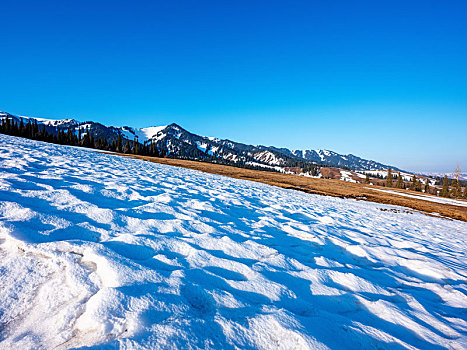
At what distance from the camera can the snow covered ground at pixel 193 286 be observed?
1.86 metres

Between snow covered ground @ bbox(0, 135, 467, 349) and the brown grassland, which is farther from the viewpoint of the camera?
the brown grassland

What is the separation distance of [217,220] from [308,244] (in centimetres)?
246

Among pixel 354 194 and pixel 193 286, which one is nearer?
pixel 193 286

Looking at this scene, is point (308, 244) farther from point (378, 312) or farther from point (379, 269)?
point (378, 312)

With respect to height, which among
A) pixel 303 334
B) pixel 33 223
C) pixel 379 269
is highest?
pixel 33 223

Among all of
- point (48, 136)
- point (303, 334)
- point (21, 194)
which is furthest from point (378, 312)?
point (48, 136)

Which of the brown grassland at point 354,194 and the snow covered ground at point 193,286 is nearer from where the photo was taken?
the snow covered ground at point 193,286

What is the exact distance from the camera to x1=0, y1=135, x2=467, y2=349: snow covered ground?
1.86 m

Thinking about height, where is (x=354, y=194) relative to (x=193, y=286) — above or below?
below

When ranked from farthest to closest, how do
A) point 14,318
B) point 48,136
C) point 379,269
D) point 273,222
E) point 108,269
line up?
point 48,136
point 273,222
point 379,269
point 108,269
point 14,318

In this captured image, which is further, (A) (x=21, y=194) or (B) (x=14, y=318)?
(A) (x=21, y=194)

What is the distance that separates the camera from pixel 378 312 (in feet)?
8.98

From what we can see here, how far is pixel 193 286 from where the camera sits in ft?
8.39

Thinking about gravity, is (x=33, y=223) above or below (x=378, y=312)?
above
